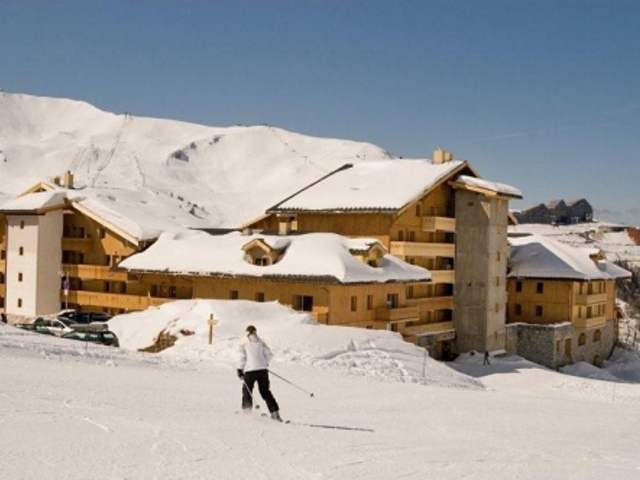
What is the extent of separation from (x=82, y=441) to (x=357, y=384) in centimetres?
1178

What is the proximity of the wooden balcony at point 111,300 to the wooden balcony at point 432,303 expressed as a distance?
1380cm

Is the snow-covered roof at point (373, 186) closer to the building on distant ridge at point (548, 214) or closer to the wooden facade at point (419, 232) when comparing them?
the wooden facade at point (419, 232)

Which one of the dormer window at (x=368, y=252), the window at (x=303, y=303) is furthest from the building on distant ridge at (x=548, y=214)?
the window at (x=303, y=303)

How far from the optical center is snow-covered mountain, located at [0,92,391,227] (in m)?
127

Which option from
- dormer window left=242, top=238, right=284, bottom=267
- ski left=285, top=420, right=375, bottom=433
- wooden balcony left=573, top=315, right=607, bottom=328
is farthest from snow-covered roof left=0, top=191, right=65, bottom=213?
ski left=285, top=420, right=375, bottom=433

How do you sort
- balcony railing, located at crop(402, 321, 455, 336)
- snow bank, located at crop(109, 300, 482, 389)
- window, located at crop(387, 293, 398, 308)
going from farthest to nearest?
balcony railing, located at crop(402, 321, 455, 336), window, located at crop(387, 293, 398, 308), snow bank, located at crop(109, 300, 482, 389)

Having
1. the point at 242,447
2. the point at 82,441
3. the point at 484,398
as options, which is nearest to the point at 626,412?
the point at 484,398

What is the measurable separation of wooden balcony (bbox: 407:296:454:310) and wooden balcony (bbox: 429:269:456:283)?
108 centimetres

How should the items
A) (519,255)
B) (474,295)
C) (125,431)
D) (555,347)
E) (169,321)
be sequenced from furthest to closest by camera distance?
(519,255), (555,347), (474,295), (169,321), (125,431)

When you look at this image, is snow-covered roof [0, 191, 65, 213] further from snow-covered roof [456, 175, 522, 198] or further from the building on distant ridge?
the building on distant ridge

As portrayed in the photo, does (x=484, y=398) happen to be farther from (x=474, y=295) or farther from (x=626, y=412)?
(x=474, y=295)

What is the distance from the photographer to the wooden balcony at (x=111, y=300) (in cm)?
4891

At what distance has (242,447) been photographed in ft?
35.6

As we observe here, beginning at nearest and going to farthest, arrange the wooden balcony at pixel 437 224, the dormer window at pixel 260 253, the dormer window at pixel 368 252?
the dormer window at pixel 368 252, the dormer window at pixel 260 253, the wooden balcony at pixel 437 224
